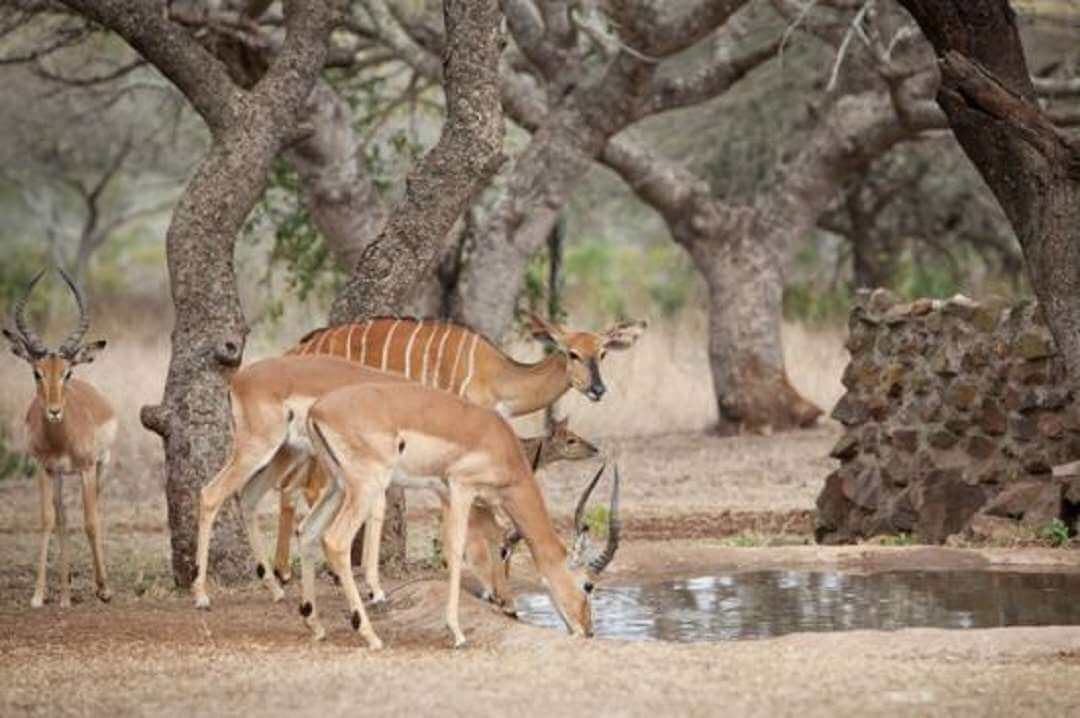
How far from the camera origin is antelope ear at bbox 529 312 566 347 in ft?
35.6

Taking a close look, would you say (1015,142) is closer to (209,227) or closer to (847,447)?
(847,447)

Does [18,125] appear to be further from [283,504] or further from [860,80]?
[283,504]

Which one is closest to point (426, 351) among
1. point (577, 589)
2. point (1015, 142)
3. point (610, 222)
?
point (577, 589)

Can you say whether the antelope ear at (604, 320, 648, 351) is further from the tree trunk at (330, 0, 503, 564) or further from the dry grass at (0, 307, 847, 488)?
the dry grass at (0, 307, 847, 488)

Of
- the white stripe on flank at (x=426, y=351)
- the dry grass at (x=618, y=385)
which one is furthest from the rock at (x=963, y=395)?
the dry grass at (x=618, y=385)

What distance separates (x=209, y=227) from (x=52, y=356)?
1005 millimetres

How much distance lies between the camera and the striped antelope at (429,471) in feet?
27.8

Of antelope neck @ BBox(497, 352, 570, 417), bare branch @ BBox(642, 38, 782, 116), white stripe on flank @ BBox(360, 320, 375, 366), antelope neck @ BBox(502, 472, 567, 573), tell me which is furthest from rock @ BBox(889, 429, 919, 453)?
bare branch @ BBox(642, 38, 782, 116)

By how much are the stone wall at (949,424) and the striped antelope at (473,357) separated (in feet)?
7.40

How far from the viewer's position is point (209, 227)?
10.8 meters

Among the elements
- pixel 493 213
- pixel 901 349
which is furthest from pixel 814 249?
pixel 901 349

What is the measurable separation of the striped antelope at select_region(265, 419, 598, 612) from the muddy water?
29 centimetres

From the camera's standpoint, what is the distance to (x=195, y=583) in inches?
372

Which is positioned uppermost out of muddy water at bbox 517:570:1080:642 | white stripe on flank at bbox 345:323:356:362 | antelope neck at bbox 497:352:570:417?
white stripe on flank at bbox 345:323:356:362
